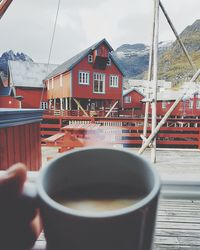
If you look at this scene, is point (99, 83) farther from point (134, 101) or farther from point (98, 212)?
point (98, 212)

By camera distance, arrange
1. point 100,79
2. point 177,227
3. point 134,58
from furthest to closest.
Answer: point 134,58
point 100,79
point 177,227

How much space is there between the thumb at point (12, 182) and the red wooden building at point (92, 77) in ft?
79.1

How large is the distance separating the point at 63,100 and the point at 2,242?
29.5 meters

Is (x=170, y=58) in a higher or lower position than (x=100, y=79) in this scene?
higher

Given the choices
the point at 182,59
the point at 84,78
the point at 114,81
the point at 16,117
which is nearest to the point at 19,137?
the point at 16,117

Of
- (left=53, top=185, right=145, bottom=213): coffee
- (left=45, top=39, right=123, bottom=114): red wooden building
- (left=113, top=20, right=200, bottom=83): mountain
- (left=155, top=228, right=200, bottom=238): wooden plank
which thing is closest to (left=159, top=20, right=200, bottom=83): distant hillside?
(left=113, top=20, right=200, bottom=83): mountain

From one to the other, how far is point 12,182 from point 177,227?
7.26ft

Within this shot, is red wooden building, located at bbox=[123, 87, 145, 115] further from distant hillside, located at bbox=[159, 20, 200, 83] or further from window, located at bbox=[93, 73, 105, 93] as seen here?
distant hillside, located at bbox=[159, 20, 200, 83]

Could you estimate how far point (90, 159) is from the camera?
566 mm

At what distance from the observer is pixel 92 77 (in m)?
25.5

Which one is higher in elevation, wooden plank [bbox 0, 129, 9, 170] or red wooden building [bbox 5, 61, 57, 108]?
red wooden building [bbox 5, 61, 57, 108]

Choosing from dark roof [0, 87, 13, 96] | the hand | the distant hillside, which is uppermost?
the distant hillside

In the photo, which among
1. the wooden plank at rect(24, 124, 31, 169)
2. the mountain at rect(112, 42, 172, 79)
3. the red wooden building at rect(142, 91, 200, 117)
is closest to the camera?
the wooden plank at rect(24, 124, 31, 169)

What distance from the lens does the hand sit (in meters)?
0.44
